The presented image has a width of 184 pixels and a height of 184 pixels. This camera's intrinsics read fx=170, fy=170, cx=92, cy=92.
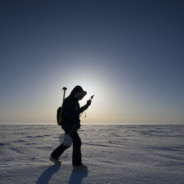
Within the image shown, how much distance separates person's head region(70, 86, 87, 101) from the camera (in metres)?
3.70

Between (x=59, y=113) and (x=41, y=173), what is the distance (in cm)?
122

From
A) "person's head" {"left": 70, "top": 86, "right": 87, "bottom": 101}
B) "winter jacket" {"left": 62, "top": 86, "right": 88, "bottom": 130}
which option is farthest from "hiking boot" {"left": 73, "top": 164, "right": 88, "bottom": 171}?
"person's head" {"left": 70, "top": 86, "right": 87, "bottom": 101}

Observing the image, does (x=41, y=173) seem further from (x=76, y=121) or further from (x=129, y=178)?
(x=129, y=178)

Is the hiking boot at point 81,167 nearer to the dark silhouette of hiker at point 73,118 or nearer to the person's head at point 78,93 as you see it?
the dark silhouette of hiker at point 73,118

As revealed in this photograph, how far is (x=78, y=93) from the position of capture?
→ 3703 millimetres

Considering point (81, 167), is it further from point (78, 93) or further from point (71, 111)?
point (78, 93)

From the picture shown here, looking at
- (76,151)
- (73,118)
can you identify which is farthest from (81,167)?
(73,118)

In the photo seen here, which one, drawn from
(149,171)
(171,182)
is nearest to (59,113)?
(149,171)

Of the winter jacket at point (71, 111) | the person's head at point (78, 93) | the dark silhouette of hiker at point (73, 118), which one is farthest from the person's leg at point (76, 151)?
the person's head at point (78, 93)

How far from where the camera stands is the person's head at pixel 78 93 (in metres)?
3.70

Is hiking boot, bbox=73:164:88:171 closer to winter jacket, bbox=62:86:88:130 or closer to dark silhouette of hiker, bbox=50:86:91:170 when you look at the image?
dark silhouette of hiker, bbox=50:86:91:170

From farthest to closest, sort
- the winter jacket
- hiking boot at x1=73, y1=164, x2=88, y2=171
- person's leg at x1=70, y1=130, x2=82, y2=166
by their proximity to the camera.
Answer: the winter jacket < person's leg at x1=70, y1=130, x2=82, y2=166 < hiking boot at x1=73, y1=164, x2=88, y2=171

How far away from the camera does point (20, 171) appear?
3023 millimetres

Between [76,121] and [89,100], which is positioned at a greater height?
[89,100]
